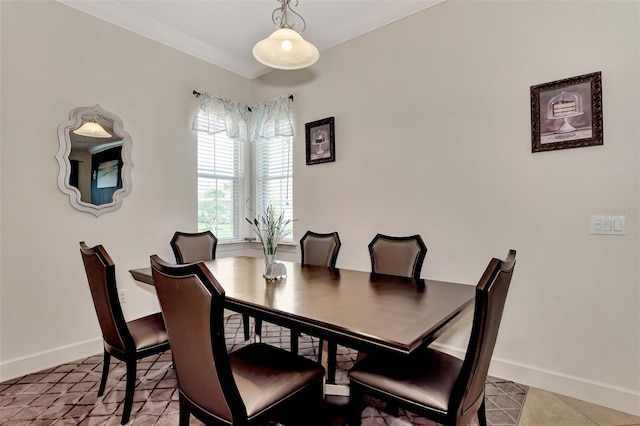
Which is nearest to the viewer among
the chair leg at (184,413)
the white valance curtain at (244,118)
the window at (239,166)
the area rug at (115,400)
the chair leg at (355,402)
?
the chair leg at (184,413)

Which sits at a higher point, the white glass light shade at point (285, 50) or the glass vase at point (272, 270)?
the white glass light shade at point (285, 50)

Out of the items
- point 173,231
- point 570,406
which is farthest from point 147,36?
point 570,406

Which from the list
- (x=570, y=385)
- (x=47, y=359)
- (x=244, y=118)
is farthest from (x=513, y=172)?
(x=47, y=359)

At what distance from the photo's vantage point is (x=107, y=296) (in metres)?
1.75

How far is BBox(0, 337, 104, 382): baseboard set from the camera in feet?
7.63

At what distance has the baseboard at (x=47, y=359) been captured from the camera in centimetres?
232

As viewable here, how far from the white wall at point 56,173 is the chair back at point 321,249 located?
60.1 inches

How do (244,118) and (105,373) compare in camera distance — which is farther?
(244,118)

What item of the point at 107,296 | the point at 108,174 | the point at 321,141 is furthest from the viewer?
the point at 321,141

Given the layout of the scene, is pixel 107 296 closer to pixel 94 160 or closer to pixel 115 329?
pixel 115 329

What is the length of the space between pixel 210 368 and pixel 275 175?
3057 millimetres

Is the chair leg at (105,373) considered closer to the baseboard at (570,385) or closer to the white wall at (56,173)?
the white wall at (56,173)

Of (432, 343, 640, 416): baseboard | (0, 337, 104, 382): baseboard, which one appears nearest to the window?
(0, 337, 104, 382): baseboard

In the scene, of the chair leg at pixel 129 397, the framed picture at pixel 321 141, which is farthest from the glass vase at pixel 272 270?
the framed picture at pixel 321 141
